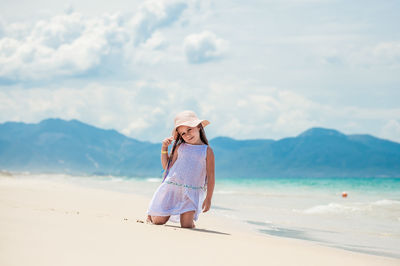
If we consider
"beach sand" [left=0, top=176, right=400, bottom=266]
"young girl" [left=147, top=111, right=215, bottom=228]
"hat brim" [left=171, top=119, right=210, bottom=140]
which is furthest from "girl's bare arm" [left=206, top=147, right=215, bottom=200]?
"beach sand" [left=0, top=176, right=400, bottom=266]

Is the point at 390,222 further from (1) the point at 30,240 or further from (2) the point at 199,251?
(1) the point at 30,240

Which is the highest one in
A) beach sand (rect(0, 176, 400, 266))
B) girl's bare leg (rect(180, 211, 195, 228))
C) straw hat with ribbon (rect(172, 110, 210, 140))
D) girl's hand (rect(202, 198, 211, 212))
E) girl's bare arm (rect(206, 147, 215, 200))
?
straw hat with ribbon (rect(172, 110, 210, 140))

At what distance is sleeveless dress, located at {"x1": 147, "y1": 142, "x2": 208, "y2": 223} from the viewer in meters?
5.63

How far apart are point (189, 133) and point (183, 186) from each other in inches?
26.9

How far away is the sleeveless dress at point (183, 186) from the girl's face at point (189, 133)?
78mm

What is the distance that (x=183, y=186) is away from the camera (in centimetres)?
566

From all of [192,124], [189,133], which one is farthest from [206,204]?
[192,124]

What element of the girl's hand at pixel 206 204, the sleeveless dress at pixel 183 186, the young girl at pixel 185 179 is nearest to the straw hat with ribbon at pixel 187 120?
the young girl at pixel 185 179

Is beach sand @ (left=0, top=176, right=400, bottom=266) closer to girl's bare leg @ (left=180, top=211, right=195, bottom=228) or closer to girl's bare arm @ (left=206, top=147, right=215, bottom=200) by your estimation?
girl's bare leg @ (left=180, top=211, right=195, bottom=228)

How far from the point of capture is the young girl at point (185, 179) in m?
5.61

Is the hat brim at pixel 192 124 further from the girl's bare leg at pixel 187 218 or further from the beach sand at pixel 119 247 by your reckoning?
the beach sand at pixel 119 247

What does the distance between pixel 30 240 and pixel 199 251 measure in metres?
1.38

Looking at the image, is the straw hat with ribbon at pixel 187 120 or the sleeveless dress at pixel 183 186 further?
the sleeveless dress at pixel 183 186

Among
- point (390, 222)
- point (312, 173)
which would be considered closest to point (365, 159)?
point (312, 173)
